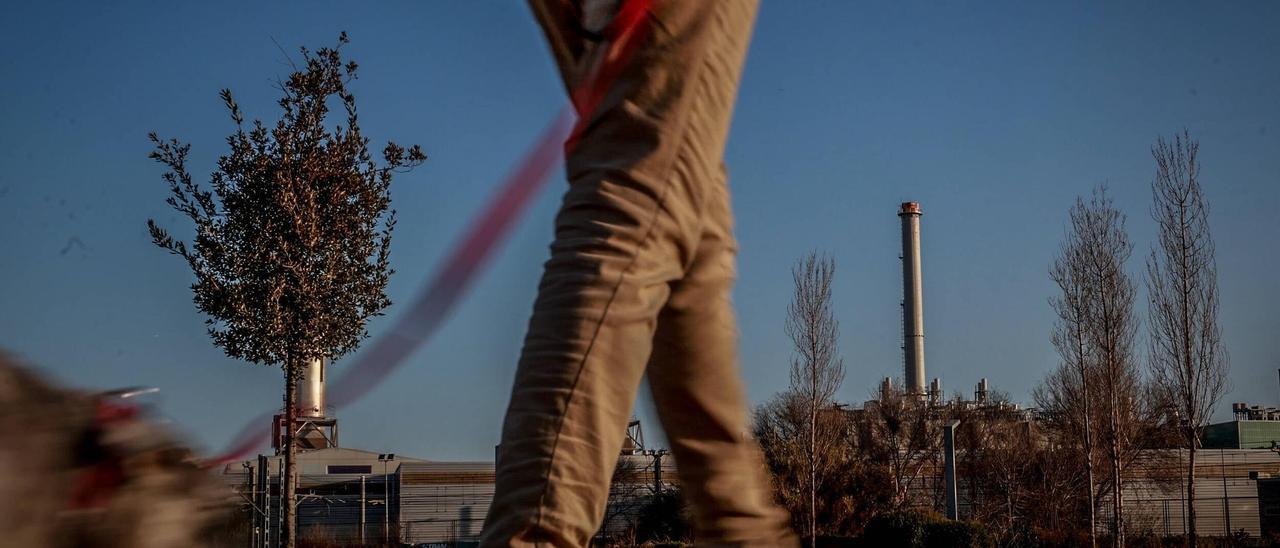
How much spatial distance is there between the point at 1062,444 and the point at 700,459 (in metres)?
33.2

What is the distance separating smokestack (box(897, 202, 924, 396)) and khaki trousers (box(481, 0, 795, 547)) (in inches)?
2329

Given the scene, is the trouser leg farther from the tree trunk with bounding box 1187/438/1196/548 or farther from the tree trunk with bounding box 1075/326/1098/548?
the tree trunk with bounding box 1075/326/1098/548

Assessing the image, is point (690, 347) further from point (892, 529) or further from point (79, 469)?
point (892, 529)

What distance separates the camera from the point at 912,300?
5909 cm

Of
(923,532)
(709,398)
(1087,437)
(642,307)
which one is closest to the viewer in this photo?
(642,307)

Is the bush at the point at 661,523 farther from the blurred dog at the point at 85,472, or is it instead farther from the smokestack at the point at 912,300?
the smokestack at the point at 912,300

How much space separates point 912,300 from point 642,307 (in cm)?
5955

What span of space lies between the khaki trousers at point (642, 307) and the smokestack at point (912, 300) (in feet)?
194

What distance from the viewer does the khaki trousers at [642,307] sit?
3.70ft

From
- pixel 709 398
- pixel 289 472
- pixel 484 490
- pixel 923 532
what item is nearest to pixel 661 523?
pixel 484 490

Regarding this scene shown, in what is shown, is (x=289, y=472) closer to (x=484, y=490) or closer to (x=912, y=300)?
(x=484, y=490)

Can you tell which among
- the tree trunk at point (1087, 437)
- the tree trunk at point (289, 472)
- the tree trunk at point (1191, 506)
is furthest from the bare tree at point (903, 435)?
the tree trunk at point (289, 472)

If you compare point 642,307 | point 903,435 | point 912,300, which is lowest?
point 903,435

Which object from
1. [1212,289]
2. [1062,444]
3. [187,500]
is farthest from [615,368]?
[1062,444]
